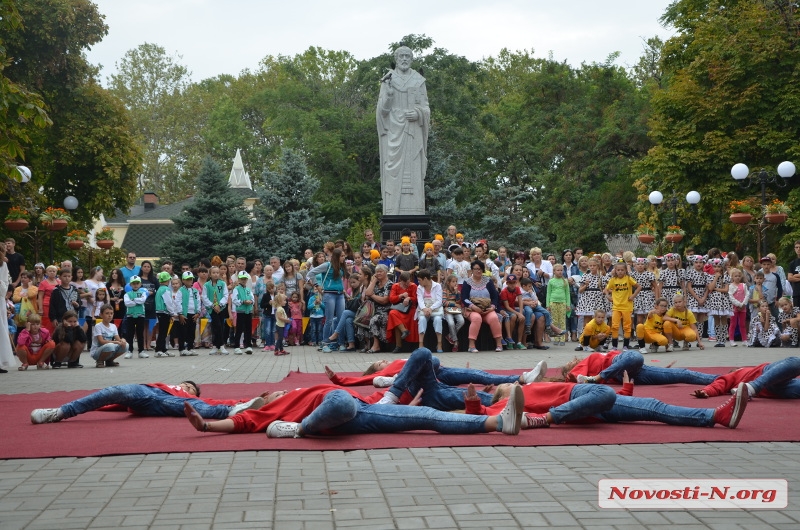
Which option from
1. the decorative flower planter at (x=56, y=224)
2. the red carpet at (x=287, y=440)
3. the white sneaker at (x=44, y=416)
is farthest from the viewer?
the decorative flower planter at (x=56, y=224)

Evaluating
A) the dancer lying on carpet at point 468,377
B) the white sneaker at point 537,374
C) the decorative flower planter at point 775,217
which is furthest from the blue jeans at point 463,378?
the decorative flower planter at point 775,217

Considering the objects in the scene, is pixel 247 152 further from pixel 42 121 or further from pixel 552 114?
pixel 42 121

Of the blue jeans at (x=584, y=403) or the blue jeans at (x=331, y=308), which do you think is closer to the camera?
the blue jeans at (x=584, y=403)

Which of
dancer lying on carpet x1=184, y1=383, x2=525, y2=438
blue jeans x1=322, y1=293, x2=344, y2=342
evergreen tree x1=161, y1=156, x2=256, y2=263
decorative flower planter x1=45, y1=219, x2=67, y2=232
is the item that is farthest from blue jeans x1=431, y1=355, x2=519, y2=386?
evergreen tree x1=161, y1=156, x2=256, y2=263

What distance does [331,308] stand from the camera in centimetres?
2031

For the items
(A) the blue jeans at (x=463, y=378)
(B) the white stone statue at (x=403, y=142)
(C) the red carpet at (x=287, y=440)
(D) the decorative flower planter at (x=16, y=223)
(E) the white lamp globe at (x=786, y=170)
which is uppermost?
(B) the white stone statue at (x=403, y=142)

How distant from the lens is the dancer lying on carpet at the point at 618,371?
370 inches

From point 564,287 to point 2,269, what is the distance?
435 inches

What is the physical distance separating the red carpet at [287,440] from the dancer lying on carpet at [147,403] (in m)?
0.12

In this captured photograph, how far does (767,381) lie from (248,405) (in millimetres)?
4787

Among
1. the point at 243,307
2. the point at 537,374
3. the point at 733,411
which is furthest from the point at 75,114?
the point at 733,411

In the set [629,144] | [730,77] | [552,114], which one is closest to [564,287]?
[730,77]

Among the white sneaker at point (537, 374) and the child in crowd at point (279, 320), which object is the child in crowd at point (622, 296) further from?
the white sneaker at point (537, 374)

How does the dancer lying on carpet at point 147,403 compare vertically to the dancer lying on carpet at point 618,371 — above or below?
below
